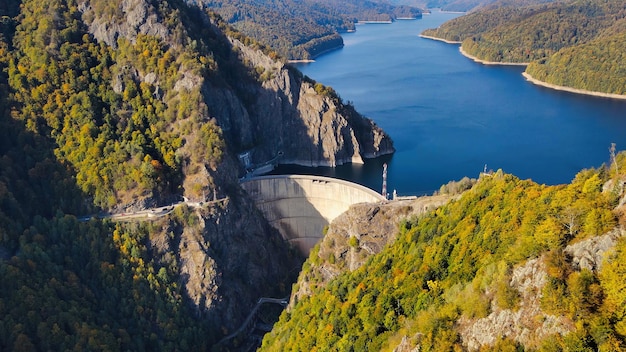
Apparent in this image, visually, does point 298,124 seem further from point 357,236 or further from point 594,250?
point 594,250

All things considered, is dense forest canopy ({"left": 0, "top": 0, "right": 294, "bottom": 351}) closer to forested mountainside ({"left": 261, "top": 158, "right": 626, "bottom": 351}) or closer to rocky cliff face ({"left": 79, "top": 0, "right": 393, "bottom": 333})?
rocky cliff face ({"left": 79, "top": 0, "right": 393, "bottom": 333})

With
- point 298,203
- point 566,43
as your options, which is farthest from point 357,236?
point 566,43

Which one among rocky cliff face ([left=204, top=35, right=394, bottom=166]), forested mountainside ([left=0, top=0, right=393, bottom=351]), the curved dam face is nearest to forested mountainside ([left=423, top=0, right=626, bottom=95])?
rocky cliff face ([left=204, top=35, right=394, bottom=166])

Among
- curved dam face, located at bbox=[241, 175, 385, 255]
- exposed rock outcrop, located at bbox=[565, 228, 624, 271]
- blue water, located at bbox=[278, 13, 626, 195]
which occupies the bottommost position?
curved dam face, located at bbox=[241, 175, 385, 255]

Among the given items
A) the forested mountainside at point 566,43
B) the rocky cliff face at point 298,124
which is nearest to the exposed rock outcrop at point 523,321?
the rocky cliff face at point 298,124

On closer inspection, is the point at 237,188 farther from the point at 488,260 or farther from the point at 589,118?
the point at 589,118

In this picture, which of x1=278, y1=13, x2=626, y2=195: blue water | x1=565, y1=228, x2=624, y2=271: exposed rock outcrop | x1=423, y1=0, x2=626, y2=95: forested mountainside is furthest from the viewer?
x1=423, y1=0, x2=626, y2=95: forested mountainside
